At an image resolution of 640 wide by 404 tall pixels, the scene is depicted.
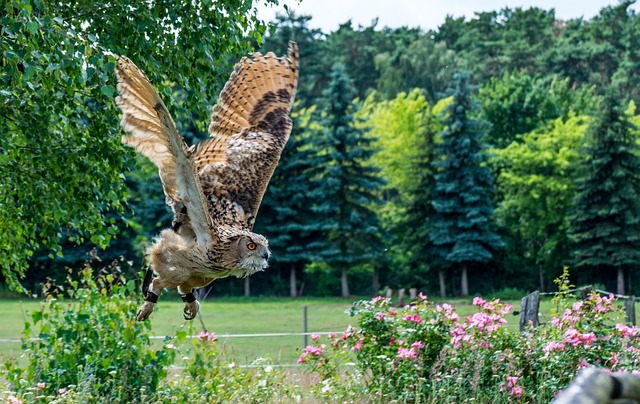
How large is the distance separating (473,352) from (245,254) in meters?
4.00

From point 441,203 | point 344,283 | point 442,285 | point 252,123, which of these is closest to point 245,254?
point 252,123

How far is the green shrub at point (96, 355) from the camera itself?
275 inches

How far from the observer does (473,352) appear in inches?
310

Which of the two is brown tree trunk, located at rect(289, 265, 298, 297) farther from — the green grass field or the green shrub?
the green shrub

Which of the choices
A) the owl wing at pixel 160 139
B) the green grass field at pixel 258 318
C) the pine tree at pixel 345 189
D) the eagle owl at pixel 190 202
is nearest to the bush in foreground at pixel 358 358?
the eagle owl at pixel 190 202

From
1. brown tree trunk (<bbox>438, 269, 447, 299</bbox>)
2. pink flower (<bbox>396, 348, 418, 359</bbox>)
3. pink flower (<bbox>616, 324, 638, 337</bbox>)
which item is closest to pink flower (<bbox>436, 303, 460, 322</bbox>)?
pink flower (<bbox>396, 348, 418, 359</bbox>)

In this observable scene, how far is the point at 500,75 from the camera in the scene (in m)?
67.5

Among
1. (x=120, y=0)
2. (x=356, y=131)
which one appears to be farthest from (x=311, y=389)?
(x=356, y=131)

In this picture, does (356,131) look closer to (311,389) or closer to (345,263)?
(345,263)

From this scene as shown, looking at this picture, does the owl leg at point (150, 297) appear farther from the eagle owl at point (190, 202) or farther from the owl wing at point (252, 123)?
the owl wing at point (252, 123)

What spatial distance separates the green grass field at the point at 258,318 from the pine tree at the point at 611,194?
171 inches

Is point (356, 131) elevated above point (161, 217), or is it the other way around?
point (356, 131)

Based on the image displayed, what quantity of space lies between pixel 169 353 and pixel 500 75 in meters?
62.7

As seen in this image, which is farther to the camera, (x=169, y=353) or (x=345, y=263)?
(x=345, y=263)
